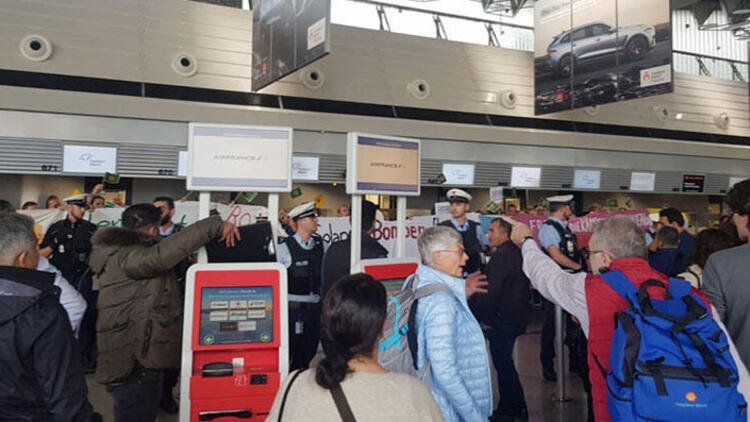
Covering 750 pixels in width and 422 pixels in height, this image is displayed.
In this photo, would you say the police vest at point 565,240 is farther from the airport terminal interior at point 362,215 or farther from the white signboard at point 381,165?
the white signboard at point 381,165

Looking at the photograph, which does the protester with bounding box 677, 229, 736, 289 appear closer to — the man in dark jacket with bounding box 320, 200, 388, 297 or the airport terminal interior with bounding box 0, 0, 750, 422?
the airport terminal interior with bounding box 0, 0, 750, 422

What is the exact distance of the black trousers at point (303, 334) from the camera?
4066mm

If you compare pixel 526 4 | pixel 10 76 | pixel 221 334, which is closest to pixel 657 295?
pixel 221 334

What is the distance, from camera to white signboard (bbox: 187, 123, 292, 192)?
121 inches

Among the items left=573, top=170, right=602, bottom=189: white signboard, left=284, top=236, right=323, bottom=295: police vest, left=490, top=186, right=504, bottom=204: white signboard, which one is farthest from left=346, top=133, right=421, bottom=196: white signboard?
left=573, top=170, right=602, bottom=189: white signboard

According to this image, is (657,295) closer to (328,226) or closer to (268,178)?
(268,178)

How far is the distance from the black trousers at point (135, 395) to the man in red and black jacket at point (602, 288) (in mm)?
2058

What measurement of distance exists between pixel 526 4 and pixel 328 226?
12.8m

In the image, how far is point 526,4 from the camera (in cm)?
1684

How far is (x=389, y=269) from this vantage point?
347 centimetres

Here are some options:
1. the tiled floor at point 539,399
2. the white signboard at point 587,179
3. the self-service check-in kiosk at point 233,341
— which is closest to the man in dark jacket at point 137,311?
the self-service check-in kiosk at point 233,341

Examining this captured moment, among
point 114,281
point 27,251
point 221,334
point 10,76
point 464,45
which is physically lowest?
point 221,334

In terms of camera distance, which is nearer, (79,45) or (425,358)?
(425,358)

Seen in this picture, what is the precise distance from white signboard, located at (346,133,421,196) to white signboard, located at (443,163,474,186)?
6.79 m
